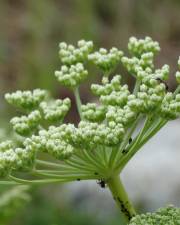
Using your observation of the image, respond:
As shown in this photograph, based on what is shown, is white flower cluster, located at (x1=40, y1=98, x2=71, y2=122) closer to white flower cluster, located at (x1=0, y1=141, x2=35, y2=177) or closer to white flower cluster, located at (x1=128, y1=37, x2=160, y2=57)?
white flower cluster, located at (x1=0, y1=141, x2=35, y2=177)

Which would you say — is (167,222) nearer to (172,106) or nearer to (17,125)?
(172,106)

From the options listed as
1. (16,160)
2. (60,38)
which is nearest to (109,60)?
(16,160)

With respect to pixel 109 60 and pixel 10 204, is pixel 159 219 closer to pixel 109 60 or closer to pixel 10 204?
pixel 109 60

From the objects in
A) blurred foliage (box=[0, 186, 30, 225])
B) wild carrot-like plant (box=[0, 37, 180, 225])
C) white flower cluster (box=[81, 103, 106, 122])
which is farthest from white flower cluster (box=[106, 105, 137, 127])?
blurred foliage (box=[0, 186, 30, 225])

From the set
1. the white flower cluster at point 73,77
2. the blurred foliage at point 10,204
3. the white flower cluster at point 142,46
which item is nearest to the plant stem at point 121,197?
the white flower cluster at point 73,77

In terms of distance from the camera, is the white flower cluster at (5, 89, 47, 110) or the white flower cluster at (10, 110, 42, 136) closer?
the white flower cluster at (10, 110, 42, 136)
